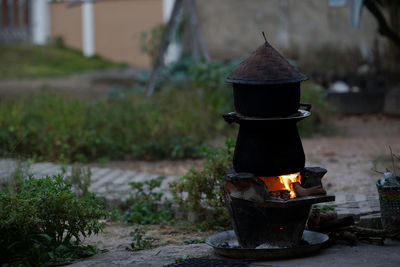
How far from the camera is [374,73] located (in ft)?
47.5

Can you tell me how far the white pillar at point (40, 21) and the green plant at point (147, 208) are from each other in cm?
2267

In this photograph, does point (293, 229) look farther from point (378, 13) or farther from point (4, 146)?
point (4, 146)

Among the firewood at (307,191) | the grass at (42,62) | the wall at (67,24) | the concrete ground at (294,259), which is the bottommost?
the concrete ground at (294,259)

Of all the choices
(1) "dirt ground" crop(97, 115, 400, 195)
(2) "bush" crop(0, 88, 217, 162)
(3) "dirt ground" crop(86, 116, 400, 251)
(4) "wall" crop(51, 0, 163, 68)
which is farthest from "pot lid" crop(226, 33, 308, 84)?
(4) "wall" crop(51, 0, 163, 68)

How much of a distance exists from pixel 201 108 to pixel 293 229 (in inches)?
259

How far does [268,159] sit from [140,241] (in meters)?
1.59

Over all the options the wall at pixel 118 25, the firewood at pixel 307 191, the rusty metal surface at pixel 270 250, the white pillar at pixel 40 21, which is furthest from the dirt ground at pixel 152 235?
the white pillar at pixel 40 21

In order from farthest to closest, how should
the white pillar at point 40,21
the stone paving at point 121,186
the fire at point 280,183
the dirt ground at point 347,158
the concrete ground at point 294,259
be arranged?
the white pillar at point 40,21, the dirt ground at point 347,158, the stone paving at point 121,186, the fire at point 280,183, the concrete ground at point 294,259

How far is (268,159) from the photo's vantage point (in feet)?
A: 14.6

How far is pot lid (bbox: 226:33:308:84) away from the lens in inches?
170

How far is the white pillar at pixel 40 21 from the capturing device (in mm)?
28141

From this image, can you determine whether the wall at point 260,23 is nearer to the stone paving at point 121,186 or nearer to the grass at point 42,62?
the grass at point 42,62

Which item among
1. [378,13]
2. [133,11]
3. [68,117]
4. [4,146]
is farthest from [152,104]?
[133,11]

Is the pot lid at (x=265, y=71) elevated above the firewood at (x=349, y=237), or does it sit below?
above
